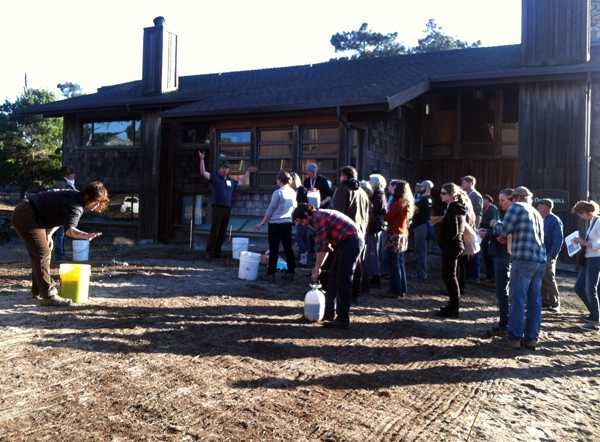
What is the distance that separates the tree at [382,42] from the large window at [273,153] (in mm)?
Result: 31011

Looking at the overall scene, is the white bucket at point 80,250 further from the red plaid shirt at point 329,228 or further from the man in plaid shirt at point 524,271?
the man in plaid shirt at point 524,271

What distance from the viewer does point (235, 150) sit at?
46.6 ft

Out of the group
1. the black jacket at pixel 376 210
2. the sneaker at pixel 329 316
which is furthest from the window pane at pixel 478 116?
the sneaker at pixel 329 316

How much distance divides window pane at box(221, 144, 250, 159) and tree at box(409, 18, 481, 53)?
3202cm

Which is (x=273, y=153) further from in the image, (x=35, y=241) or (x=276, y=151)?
(x=35, y=241)

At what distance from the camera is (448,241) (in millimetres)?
6227

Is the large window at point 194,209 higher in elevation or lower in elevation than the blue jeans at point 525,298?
higher

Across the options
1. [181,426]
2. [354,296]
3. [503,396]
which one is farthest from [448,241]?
[181,426]

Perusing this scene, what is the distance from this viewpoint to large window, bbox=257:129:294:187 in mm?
13352

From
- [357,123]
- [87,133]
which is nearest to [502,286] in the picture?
[357,123]

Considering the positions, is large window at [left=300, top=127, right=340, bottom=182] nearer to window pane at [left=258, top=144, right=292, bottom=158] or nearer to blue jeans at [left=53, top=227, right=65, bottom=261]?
window pane at [left=258, top=144, right=292, bottom=158]

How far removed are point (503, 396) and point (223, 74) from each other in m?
16.9

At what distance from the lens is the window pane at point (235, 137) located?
46.0 feet

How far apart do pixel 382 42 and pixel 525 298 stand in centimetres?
4069
